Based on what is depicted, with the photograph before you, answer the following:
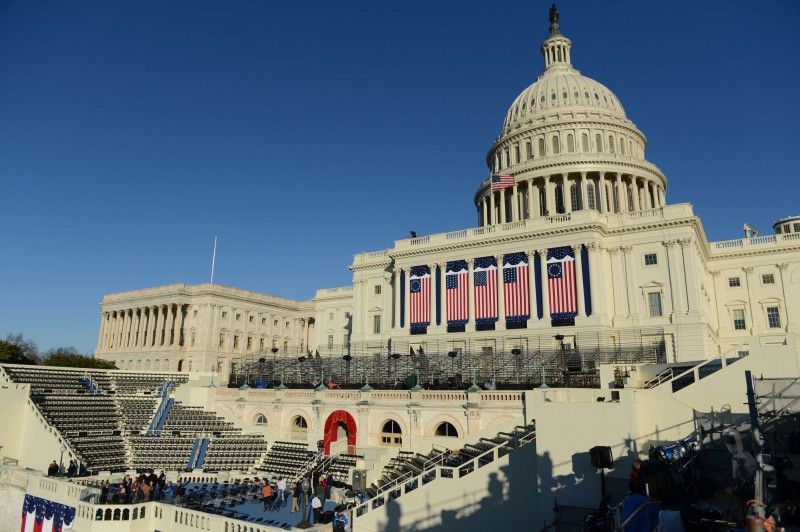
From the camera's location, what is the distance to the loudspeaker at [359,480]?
27673 millimetres

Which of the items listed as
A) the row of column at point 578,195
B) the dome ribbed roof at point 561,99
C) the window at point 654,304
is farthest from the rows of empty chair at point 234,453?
the dome ribbed roof at point 561,99

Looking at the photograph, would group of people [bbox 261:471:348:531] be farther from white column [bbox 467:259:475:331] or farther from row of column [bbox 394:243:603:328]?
row of column [bbox 394:243:603:328]

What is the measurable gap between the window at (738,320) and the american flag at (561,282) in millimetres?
22062

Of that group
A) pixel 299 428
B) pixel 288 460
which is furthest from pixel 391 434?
pixel 299 428

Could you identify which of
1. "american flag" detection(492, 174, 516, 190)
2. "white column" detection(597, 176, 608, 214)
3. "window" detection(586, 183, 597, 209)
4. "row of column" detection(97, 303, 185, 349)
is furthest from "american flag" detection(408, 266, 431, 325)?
"row of column" detection(97, 303, 185, 349)

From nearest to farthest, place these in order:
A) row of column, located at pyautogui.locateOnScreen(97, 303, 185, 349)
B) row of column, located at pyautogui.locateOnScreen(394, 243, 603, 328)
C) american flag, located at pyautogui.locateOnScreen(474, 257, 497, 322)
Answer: row of column, located at pyautogui.locateOnScreen(394, 243, 603, 328) < american flag, located at pyautogui.locateOnScreen(474, 257, 497, 322) < row of column, located at pyautogui.locateOnScreen(97, 303, 185, 349)

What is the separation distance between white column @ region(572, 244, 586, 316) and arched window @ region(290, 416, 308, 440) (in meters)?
25.9

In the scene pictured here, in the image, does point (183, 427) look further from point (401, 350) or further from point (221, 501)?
point (401, 350)

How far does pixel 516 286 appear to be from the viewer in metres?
52.7

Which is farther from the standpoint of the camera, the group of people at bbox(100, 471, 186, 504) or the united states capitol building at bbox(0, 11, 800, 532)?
the united states capitol building at bbox(0, 11, 800, 532)

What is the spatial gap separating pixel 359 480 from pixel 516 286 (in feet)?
97.3

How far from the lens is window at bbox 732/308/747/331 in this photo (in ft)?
189

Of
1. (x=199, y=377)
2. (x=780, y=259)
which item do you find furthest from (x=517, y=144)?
(x=199, y=377)

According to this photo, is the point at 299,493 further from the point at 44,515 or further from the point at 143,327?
the point at 143,327
